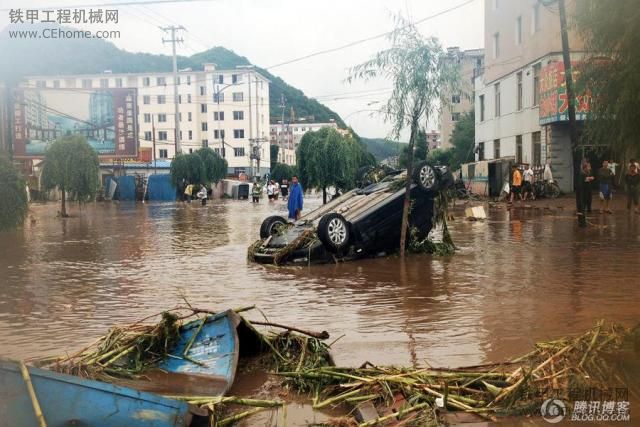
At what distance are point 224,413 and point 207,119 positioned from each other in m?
96.3

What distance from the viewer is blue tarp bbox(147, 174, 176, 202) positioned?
176 ft

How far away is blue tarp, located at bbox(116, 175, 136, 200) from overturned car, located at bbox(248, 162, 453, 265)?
1695 inches

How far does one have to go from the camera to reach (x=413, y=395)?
4504 mm

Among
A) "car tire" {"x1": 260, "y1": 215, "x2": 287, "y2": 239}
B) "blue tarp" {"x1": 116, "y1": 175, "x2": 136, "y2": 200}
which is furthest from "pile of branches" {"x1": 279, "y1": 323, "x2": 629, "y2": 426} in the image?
"blue tarp" {"x1": 116, "y1": 175, "x2": 136, "y2": 200}

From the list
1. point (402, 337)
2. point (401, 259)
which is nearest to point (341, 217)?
point (401, 259)

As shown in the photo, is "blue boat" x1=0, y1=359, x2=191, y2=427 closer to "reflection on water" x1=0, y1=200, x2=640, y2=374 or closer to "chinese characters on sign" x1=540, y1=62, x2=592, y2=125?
"reflection on water" x1=0, y1=200, x2=640, y2=374

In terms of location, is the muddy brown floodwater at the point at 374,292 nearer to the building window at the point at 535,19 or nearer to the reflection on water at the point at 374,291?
the reflection on water at the point at 374,291

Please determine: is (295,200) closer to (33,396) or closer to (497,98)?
(33,396)

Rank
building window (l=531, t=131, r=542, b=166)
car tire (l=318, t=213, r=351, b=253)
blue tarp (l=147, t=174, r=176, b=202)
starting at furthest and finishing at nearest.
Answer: blue tarp (l=147, t=174, r=176, b=202) → building window (l=531, t=131, r=542, b=166) → car tire (l=318, t=213, r=351, b=253)

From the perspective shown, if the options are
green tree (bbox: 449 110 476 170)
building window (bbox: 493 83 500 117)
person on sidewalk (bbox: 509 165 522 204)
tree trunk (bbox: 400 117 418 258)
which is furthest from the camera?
green tree (bbox: 449 110 476 170)

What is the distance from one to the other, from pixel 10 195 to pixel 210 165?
119 feet

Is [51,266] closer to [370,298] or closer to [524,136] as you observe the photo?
[370,298]

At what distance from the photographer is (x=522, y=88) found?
34.4 metres

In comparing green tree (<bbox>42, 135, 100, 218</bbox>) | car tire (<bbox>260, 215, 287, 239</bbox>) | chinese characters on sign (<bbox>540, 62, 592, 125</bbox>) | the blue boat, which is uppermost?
chinese characters on sign (<bbox>540, 62, 592, 125</bbox>)
